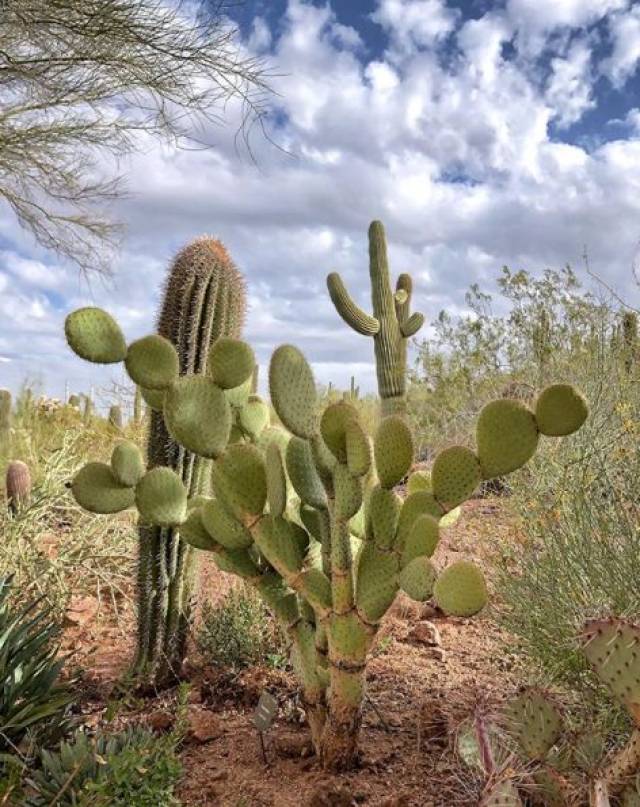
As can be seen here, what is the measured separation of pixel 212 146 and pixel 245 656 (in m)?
8.76

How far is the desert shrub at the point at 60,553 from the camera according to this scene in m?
5.46

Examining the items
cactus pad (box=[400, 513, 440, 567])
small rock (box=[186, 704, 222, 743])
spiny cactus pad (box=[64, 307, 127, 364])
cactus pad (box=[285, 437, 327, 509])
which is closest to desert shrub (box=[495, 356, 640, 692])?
cactus pad (box=[400, 513, 440, 567])

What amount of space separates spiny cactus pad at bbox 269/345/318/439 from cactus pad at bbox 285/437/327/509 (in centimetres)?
15

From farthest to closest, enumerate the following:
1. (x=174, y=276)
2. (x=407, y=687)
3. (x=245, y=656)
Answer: (x=174, y=276)
(x=245, y=656)
(x=407, y=687)

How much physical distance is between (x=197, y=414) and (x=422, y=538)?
2.70 ft

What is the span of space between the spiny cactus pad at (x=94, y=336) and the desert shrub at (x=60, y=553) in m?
2.49

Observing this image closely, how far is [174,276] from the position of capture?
450cm

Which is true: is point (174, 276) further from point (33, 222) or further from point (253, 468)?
point (33, 222)

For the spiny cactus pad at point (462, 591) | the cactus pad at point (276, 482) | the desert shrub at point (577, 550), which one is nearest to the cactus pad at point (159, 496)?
the cactus pad at point (276, 482)

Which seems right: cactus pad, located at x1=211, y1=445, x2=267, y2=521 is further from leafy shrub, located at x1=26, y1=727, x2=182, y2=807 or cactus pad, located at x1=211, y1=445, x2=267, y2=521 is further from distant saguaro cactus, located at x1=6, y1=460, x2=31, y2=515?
distant saguaro cactus, located at x1=6, y1=460, x2=31, y2=515

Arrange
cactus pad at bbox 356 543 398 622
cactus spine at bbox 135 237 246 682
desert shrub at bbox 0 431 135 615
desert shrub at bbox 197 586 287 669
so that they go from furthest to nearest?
desert shrub at bbox 0 431 135 615 < cactus spine at bbox 135 237 246 682 < desert shrub at bbox 197 586 287 669 < cactus pad at bbox 356 543 398 622

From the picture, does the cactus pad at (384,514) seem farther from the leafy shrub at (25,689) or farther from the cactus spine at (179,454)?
the cactus spine at (179,454)

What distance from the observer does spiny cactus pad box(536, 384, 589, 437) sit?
2.77 metres

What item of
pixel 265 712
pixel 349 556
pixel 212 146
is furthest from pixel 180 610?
pixel 212 146
